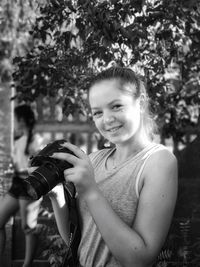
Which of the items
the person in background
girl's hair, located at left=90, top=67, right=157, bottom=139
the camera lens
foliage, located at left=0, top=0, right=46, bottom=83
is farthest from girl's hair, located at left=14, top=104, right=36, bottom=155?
foliage, located at left=0, top=0, right=46, bottom=83

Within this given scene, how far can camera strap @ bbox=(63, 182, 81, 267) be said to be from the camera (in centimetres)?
162

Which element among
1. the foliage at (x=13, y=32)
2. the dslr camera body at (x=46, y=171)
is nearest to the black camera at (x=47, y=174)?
the dslr camera body at (x=46, y=171)

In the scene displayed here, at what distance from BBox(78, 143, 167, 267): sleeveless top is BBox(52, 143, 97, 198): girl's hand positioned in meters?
0.15

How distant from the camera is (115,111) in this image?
5.36 ft

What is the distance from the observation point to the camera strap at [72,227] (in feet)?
5.32

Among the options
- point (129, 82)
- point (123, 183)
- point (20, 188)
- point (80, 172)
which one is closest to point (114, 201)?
point (123, 183)

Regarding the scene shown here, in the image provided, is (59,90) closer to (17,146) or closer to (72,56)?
(72,56)

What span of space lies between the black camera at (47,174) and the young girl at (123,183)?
27mm

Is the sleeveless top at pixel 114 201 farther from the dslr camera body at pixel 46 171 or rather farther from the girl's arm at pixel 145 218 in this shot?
the dslr camera body at pixel 46 171

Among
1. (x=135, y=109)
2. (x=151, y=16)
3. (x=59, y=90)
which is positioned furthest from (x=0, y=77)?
(x=135, y=109)

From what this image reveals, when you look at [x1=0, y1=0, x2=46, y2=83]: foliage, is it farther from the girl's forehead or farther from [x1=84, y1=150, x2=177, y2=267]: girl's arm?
[x1=84, y1=150, x2=177, y2=267]: girl's arm

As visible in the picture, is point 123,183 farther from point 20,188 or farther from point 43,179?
point 20,188

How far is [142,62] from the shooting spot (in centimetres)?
273

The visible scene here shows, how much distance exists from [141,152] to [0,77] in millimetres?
4569
